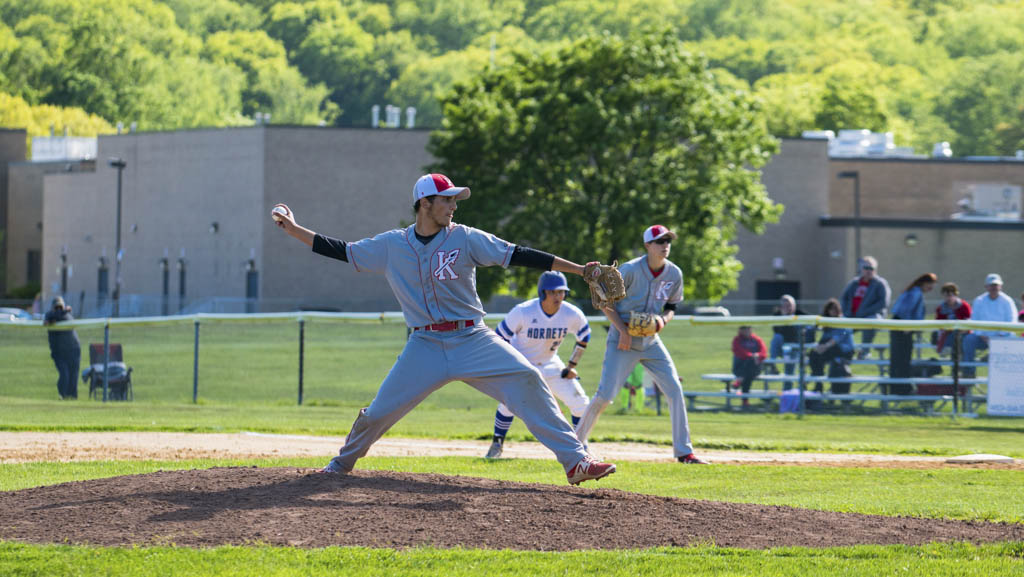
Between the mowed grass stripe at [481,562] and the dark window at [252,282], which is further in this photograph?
the dark window at [252,282]

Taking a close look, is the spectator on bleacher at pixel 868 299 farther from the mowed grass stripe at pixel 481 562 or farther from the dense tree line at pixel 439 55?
the dense tree line at pixel 439 55

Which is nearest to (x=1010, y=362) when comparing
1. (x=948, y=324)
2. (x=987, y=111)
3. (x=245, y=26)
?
(x=948, y=324)

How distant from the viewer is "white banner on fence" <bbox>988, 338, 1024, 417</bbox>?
1770cm

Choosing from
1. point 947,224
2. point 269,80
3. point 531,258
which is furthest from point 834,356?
point 269,80

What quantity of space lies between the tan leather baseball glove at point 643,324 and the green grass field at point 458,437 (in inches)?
46.1

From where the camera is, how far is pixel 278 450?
44.0 feet

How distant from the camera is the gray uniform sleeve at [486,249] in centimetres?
852

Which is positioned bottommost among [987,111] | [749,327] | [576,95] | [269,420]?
[269,420]

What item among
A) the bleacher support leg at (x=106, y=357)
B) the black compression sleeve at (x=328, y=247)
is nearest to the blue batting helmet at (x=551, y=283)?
the black compression sleeve at (x=328, y=247)

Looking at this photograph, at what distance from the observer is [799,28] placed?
616 ft

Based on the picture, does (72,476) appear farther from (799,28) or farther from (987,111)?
(799,28)

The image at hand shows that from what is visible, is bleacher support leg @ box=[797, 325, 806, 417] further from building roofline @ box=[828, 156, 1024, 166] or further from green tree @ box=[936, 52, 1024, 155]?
green tree @ box=[936, 52, 1024, 155]

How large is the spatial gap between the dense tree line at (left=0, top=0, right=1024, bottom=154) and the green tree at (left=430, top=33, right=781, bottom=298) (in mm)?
71641

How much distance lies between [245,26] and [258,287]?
420ft
